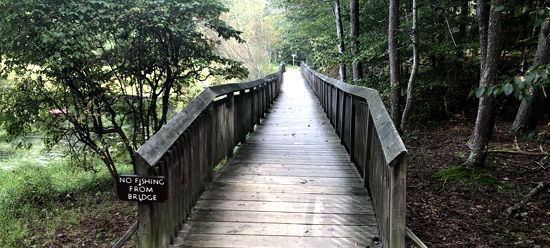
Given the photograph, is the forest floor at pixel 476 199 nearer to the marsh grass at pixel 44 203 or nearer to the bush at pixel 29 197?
the marsh grass at pixel 44 203

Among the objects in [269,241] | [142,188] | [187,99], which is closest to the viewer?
[142,188]

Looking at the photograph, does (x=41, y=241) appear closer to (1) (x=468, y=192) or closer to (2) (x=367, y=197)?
(2) (x=367, y=197)

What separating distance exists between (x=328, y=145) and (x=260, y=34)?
29.4 metres

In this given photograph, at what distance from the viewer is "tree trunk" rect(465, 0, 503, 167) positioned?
488 centimetres

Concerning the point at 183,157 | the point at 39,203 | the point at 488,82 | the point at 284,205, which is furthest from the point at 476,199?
the point at 39,203

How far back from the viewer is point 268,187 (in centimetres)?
438

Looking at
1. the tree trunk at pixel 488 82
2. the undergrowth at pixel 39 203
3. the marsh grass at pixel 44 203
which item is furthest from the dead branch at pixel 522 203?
the undergrowth at pixel 39 203

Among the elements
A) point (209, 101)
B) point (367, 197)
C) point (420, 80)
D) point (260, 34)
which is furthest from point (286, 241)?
point (260, 34)

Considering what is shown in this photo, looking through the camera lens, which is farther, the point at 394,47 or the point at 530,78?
the point at 394,47

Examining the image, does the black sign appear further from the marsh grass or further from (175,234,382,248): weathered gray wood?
the marsh grass

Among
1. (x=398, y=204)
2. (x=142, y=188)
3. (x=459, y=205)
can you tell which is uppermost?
(x=142, y=188)

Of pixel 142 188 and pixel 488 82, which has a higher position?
pixel 488 82

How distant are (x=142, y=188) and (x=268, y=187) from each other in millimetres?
2290

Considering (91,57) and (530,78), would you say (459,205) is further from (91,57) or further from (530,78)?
(91,57)
